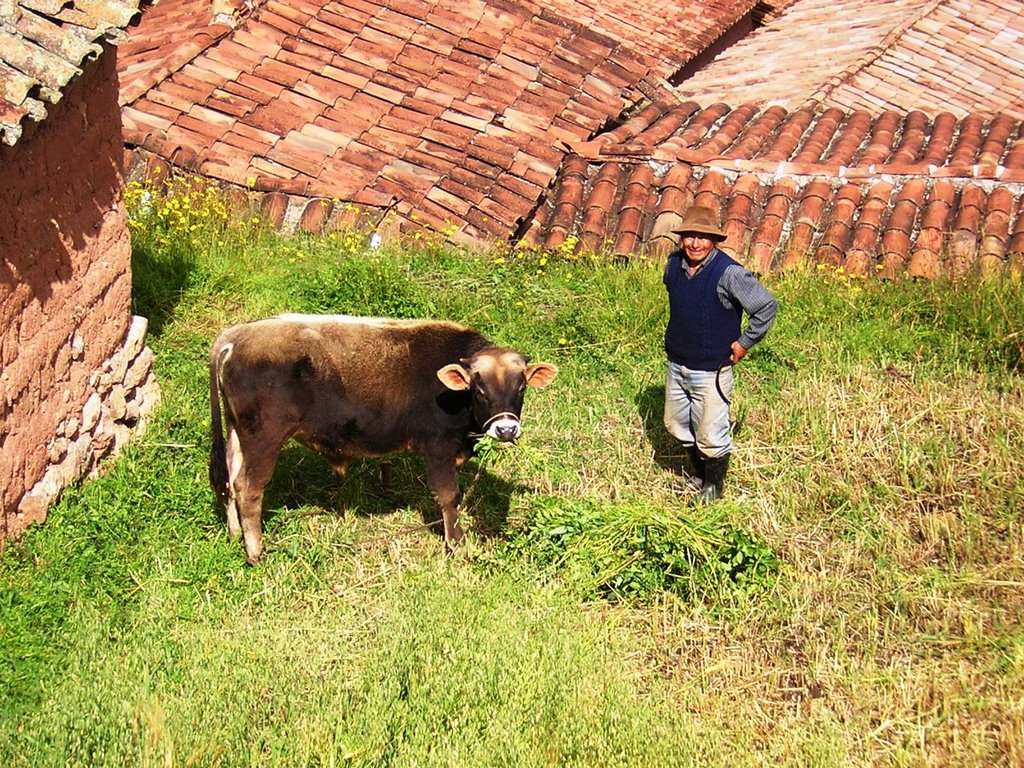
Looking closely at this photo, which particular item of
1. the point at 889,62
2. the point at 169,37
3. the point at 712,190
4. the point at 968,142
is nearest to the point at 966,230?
the point at 968,142

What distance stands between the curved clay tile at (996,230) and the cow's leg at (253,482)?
642 cm

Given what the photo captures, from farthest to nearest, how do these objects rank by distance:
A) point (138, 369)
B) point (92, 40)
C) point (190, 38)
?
1. point (190, 38)
2. point (138, 369)
3. point (92, 40)

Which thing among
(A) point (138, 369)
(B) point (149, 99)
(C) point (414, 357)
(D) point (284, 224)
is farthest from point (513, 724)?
(B) point (149, 99)

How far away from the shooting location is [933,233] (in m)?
10.3

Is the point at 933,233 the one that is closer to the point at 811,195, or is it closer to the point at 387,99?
the point at 811,195

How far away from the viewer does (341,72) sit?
1194 cm

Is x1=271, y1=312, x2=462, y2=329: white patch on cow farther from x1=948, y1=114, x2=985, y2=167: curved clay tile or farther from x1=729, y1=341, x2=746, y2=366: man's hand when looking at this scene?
x1=948, y1=114, x2=985, y2=167: curved clay tile

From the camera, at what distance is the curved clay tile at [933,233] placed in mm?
9961

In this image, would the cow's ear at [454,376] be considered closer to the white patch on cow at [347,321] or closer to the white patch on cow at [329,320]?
the white patch on cow at [347,321]

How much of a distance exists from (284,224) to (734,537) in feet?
19.1

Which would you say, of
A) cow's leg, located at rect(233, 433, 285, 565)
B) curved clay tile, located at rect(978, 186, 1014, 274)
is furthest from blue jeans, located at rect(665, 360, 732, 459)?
curved clay tile, located at rect(978, 186, 1014, 274)

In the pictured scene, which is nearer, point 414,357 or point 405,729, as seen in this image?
point 405,729

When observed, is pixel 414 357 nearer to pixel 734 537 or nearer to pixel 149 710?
pixel 734 537

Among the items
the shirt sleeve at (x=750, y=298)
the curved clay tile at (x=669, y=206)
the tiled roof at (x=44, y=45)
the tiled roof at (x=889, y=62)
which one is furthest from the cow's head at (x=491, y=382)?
the tiled roof at (x=889, y=62)
